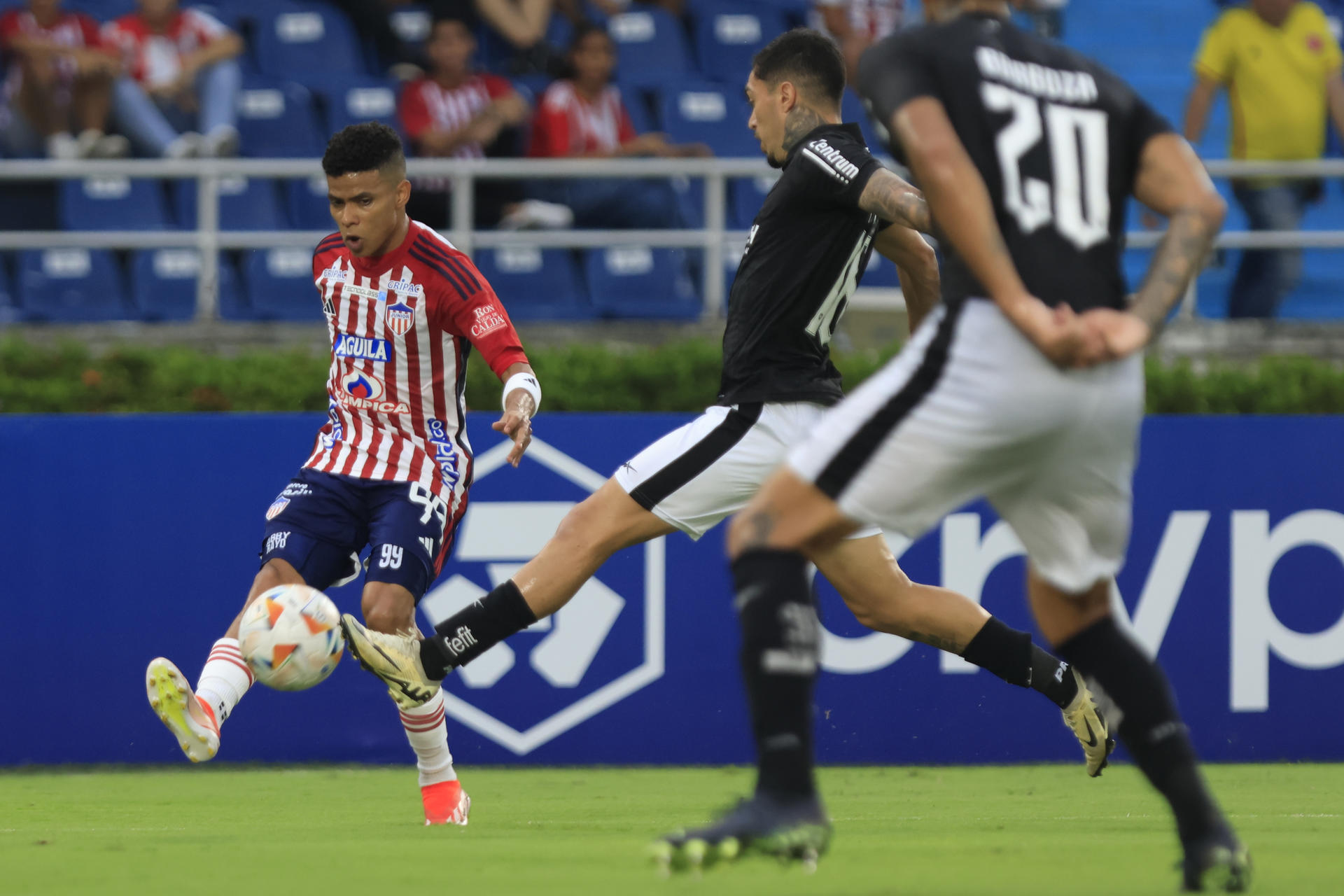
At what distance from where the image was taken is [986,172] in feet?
11.2

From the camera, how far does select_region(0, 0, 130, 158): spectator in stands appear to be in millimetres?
10492

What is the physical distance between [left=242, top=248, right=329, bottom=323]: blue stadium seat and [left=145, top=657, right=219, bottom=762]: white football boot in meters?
5.16

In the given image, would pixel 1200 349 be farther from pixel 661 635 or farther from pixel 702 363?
pixel 661 635

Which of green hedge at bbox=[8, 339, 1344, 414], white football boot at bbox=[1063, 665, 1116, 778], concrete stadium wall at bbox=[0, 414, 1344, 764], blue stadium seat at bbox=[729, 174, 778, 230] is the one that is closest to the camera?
white football boot at bbox=[1063, 665, 1116, 778]

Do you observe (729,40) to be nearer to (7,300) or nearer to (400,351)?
(7,300)

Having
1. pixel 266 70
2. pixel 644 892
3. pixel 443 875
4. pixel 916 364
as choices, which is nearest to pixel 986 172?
pixel 916 364

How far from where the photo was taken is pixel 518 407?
17.4 feet

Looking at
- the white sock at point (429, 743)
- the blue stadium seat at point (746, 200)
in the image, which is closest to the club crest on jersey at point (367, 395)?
the white sock at point (429, 743)

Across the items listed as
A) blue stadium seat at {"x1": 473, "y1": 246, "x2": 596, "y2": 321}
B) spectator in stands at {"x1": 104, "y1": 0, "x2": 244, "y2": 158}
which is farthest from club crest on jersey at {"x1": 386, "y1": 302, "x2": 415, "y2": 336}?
spectator in stands at {"x1": 104, "y1": 0, "x2": 244, "y2": 158}

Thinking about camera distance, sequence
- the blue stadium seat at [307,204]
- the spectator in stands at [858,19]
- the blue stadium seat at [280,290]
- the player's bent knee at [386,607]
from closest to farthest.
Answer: the player's bent knee at [386,607], the blue stadium seat at [280,290], the blue stadium seat at [307,204], the spectator in stands at [858,19]

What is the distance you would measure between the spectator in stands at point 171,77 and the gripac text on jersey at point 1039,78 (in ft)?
26.2

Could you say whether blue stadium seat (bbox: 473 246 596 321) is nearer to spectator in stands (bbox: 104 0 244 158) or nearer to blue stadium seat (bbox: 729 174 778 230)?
blue stadium seat (bbox: 729 174 778 230)

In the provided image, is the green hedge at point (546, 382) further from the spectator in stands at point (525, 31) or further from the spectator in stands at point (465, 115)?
the spectator in stands at point (525, 31)

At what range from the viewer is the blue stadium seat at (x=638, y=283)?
10062 millimetres
